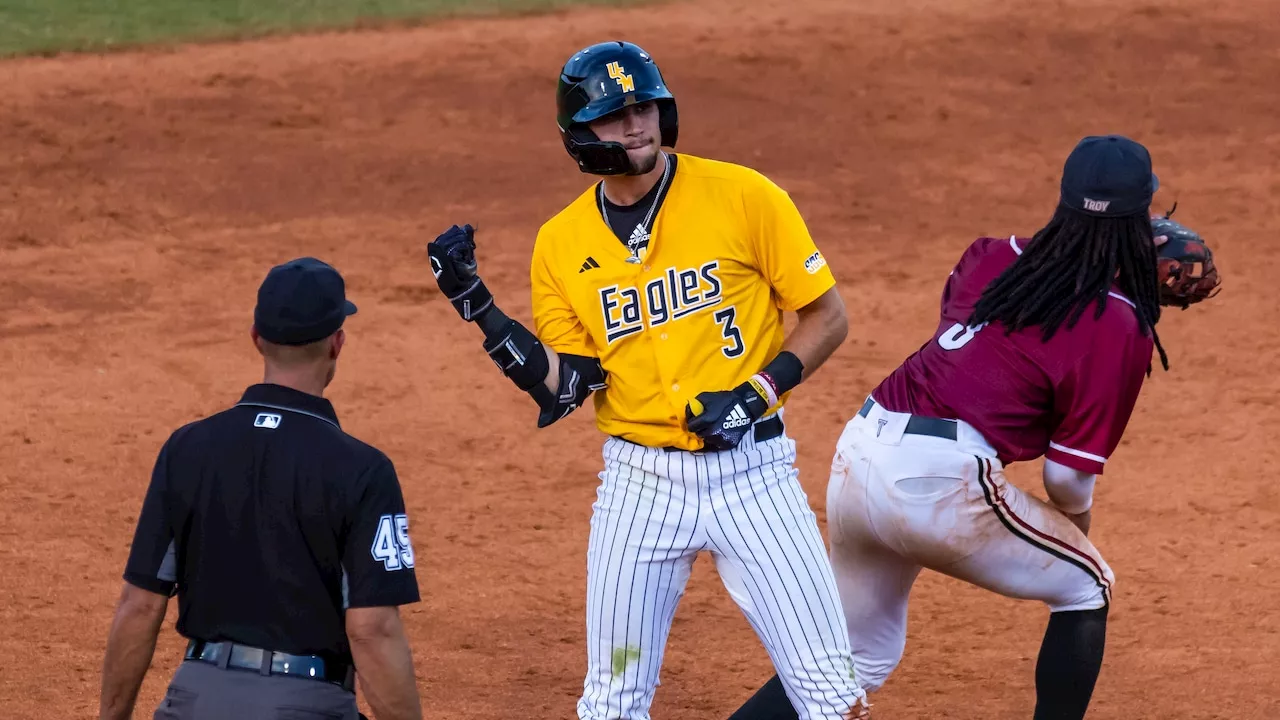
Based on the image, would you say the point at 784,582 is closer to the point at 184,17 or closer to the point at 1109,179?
the point at 1109,179

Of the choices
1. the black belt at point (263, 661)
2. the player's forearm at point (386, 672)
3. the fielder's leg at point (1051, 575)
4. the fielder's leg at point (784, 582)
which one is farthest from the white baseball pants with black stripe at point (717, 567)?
the black belt at point (263, 661)

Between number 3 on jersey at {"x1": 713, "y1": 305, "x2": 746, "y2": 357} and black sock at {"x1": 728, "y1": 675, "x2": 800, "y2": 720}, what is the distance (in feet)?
3.43

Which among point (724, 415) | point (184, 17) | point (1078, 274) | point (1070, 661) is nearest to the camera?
point (724, 415)

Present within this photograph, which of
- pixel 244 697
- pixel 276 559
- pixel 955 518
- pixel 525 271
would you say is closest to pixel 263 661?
pixel 244 697

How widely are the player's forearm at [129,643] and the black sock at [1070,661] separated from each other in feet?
8.21

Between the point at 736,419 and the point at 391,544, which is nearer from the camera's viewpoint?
the point at 391,544

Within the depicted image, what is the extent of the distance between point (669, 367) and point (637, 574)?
1.93 ft

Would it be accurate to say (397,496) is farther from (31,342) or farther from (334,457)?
(31,342)

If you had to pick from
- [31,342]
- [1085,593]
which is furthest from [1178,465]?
[31,342]

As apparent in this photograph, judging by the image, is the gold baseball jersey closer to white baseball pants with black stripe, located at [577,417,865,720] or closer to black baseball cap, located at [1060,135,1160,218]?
white baseball pants with black stripe, located at [577,417,865,720]

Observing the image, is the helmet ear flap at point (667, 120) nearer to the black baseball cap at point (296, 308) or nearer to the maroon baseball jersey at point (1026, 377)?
the maroon baseball jersey at point (1026, 377)

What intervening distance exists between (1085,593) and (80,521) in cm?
494

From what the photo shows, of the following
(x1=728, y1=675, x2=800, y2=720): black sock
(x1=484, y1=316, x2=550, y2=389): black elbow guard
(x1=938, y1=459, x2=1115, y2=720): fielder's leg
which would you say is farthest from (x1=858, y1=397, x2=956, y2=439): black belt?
(x1=484, y1=316, x2=550, y2=389): black elbow guard

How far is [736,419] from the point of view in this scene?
14.2ft
